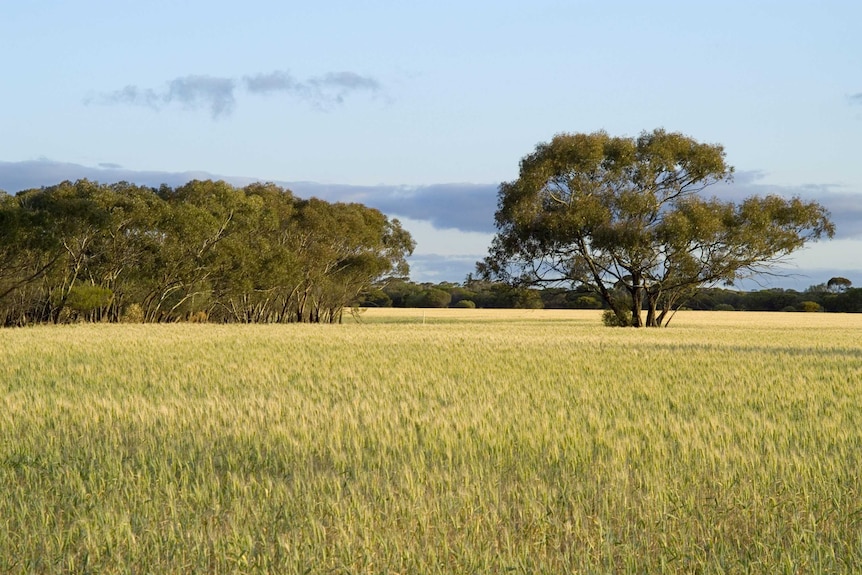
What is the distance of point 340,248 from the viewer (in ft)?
197

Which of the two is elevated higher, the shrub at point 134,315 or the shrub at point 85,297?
the shrub at point 85,297

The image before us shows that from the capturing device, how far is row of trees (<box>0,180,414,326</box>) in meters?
42.2

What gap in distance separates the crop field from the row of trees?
30.0 metres

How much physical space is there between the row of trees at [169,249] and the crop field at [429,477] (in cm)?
3001

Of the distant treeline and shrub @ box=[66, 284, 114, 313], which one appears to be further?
the distant treeline

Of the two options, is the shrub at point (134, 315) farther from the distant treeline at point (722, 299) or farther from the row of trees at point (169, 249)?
the distant treeline at point (722, 299)

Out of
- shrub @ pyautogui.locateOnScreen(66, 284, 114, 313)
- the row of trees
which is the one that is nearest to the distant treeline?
the row of trees

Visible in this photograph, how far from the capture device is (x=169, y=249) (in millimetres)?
45375

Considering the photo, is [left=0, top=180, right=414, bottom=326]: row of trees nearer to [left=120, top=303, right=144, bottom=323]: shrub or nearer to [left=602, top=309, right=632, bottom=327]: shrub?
[left=120, top=303, right=144, bottom=323]: shrub

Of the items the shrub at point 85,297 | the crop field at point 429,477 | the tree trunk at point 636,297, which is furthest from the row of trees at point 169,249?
the crop field at point 429,477

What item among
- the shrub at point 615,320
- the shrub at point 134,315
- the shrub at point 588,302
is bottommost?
the shrub at point 134,315

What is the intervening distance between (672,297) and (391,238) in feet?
76.4

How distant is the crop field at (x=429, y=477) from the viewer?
465cm

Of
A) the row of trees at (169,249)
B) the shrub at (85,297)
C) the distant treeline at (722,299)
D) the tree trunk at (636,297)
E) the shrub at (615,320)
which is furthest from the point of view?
the distant treeline at (722,299)
